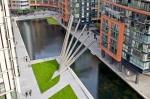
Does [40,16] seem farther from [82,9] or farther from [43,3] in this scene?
[82,9]

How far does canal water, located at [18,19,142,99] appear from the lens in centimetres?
4724

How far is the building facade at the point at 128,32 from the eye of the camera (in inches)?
1690

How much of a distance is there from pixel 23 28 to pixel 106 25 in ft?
162

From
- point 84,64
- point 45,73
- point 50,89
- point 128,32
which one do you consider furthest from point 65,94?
point 128,32

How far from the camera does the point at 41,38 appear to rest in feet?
273

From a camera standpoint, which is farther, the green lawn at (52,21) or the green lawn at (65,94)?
the green lawn at (52,21)

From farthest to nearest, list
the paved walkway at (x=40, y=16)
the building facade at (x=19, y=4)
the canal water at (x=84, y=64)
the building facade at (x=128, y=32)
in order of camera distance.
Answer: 1. the building facade at (x=19, y=4)
2. the paved walkway at (x=40, y=16)
3. the canal water at (x=84, y=64)
4. the building facade at (x=128, y=32)

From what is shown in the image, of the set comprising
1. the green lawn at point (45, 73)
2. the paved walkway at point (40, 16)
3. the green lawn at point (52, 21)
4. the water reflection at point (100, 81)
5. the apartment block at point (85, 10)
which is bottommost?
the water reflection at point (100, 81)

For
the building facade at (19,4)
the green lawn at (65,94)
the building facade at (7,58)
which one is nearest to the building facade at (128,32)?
the green lawn at (65,94)

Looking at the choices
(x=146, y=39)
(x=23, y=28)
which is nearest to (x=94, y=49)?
(x=146, y=39)

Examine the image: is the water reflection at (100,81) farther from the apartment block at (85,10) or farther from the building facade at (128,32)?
the apartment block at (85,10)

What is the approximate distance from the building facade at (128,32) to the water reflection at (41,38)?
20971 mm

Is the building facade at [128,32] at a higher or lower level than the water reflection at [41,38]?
higher

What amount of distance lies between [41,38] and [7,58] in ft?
209
